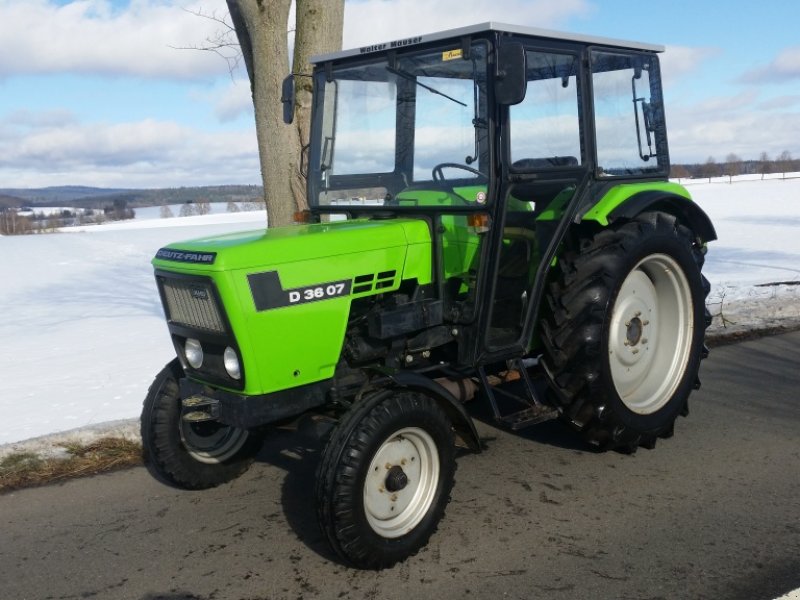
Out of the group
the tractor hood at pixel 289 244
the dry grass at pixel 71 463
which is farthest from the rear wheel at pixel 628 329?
the dry grass at pixel 71 463

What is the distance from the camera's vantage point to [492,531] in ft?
11.9

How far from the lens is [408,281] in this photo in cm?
396

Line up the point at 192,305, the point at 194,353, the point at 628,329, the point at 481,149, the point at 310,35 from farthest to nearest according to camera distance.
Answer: the point at 310,35
the point at 628,329
the point at 481,149
the point at 194,353
the point at 192,305

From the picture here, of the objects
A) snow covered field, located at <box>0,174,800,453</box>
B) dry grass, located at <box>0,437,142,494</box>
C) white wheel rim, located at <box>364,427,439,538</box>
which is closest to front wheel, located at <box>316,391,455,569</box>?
white wheel rim, located at <box>364,427,439,538</box>

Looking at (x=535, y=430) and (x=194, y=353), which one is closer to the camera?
(x=194, y=353)

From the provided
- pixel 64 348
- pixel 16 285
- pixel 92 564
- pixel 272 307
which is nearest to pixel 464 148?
pixel 272 307

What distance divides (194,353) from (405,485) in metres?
1.15

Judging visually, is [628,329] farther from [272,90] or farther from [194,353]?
[272,90]

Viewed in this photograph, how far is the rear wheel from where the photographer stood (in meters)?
4.17

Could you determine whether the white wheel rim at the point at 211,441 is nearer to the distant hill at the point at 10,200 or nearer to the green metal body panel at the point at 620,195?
the green metal body panel at the point at 620,195

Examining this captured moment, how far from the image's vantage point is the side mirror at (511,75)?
3.49 m

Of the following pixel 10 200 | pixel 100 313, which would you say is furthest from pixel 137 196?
pixel 100 313

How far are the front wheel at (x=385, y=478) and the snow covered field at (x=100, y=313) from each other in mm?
2349

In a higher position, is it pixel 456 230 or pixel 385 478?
pixel 456 230
